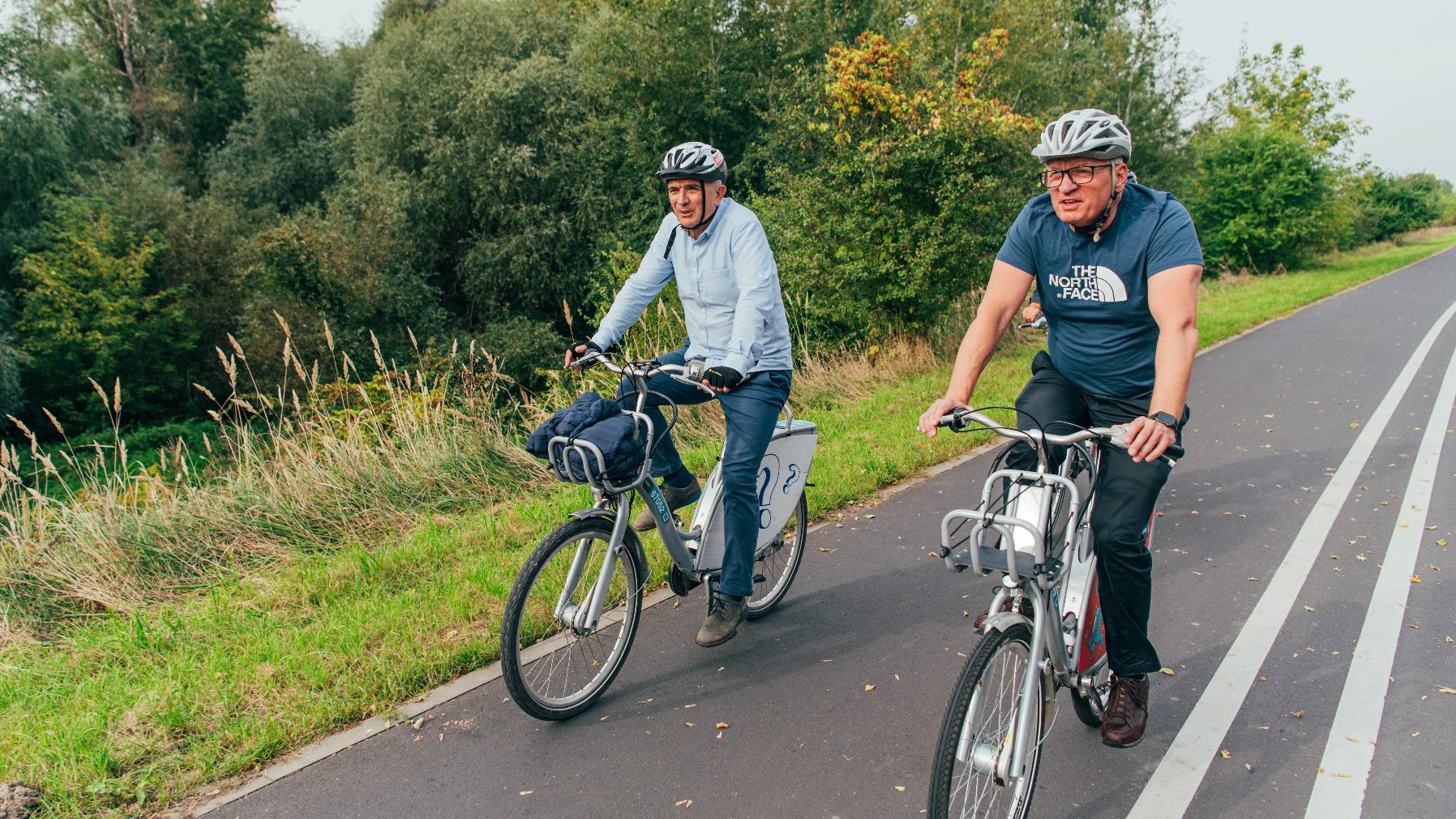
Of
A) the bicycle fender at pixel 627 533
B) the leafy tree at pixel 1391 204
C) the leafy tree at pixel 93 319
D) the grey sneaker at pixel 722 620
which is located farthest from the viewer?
the leafy tree at pixel 1391 204

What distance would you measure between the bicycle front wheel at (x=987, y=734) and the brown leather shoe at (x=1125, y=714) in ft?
2.45

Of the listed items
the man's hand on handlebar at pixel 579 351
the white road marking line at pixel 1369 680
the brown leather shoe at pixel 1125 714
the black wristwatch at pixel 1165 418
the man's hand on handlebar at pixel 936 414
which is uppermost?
the man's hand on handlebar at pixel 579 351

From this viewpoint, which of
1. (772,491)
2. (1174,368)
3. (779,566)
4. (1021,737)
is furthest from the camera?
(779,566)

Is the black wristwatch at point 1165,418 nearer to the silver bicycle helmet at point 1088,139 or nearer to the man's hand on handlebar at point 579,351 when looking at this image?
the silver bicycle helmet at point 1088,139

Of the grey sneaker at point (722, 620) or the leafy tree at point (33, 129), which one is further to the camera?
the leafy tree at point (33, 129)

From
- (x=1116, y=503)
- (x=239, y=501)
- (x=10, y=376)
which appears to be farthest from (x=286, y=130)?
(x=1116, y=503)

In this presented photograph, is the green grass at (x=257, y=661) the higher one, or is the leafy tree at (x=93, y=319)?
the leafy tree at (x=93, y=319)

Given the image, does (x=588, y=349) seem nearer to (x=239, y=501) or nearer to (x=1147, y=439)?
(x=1147, y=439)

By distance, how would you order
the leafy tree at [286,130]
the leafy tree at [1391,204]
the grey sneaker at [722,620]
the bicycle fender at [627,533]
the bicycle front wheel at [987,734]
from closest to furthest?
the bicycle front wheel at [987,734] < the bicycle fender at [627,533] < the grey sneaker at [722,620] < the leafy tree at [286,130] < the leafy tree at [1391,204]

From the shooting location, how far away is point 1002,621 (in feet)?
8.86

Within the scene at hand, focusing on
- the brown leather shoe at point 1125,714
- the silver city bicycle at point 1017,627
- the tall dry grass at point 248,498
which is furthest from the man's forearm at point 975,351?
the tall dry grass at point 248,498

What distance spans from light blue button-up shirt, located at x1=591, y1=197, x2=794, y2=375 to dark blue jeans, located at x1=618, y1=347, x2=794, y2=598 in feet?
0.38

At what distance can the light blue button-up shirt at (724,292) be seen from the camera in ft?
13.7

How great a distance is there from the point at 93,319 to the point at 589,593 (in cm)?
3200
